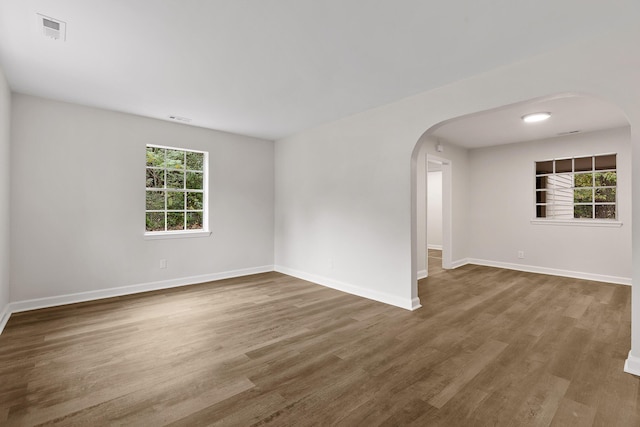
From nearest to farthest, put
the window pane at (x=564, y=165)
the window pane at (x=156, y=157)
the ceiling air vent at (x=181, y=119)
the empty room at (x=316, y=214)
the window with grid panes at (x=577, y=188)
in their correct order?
the empty room at (x=316, y=214) < the ceiling air vent at (x=181, y=119) < the window with grid panes at (x=577, y=188) < the window pane at (x=564, y=165) < the window pane at (x=156, y=157)

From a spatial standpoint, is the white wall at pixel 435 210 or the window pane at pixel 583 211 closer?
the window pane at pixel 583 211

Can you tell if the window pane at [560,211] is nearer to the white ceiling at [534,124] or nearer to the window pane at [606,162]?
the window pane at [606,162]

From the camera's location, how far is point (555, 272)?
5551 millimetres

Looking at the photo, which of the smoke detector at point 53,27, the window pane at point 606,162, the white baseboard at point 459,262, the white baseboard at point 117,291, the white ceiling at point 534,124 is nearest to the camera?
the smoke detector at point 53,27

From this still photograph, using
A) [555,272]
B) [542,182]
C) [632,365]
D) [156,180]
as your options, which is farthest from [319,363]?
[542,182]

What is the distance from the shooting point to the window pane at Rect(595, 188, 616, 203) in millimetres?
5152

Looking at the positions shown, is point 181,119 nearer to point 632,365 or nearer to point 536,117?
point 536,117

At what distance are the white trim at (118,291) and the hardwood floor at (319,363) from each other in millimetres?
207

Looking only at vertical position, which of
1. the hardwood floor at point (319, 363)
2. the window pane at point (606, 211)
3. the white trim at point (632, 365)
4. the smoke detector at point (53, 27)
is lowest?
the hardwood floor at point (319, 363)

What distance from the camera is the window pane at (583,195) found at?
538cm

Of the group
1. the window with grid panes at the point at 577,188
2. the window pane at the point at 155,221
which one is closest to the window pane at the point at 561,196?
the window with grid panes at the point at 577,188

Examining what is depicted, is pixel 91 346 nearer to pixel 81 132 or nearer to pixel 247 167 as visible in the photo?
pixel 81 132

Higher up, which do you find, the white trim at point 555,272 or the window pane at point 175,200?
the window pane at point 175,200

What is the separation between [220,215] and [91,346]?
284cm
